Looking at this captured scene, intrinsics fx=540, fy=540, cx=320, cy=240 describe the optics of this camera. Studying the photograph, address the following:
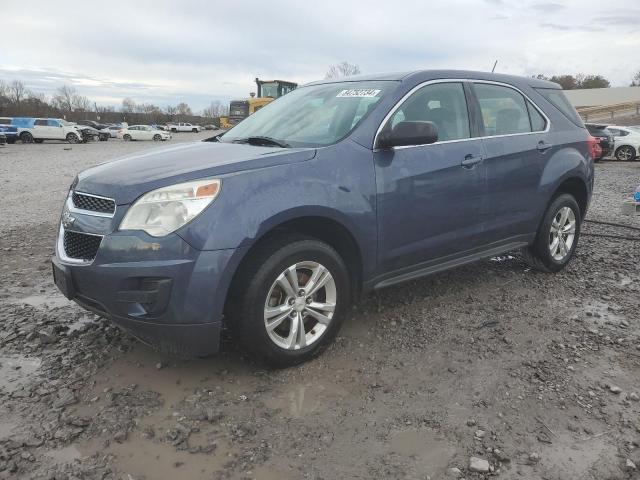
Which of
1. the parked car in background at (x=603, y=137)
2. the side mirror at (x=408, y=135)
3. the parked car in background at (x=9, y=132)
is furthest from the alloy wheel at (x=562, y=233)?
the parked car in background at (x=9, y=132)

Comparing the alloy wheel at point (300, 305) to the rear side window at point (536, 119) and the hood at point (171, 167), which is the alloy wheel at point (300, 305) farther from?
the rear side window at point (536, 119)

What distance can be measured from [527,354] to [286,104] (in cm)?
267

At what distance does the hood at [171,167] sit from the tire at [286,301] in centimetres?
49

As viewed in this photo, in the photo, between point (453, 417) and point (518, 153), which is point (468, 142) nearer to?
point (518, 153)

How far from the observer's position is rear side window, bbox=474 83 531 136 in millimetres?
4445

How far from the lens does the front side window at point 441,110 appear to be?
12.8ft

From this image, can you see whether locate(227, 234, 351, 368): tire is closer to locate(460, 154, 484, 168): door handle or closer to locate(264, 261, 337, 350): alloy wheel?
locate(264, 261, 337, 350): alloy wheel

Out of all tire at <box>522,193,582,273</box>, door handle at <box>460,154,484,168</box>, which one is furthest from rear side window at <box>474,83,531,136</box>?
tire at <box>522,193,582,273</box>

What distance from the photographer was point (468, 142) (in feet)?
13.7

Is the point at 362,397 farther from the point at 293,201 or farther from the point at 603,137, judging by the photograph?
the point at 603,137

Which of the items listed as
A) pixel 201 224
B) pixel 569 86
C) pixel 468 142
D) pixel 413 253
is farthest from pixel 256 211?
pixel 569 86

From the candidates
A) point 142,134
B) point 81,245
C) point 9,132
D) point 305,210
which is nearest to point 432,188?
point 305,210

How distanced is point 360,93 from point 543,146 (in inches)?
75.2

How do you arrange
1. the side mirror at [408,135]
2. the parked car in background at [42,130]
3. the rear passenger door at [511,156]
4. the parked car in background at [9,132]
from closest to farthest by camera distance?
the side mirror at [408,135]
the rear passenger door at [511,156]
the parked car in background at [9,132]
the parked car in background at [42,130]
